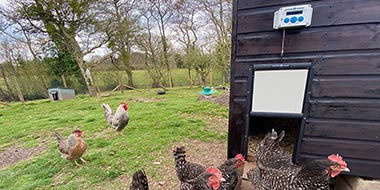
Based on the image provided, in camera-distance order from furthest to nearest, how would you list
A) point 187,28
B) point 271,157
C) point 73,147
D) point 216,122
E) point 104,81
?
point 187,28 → point 104,81 → point 216,122 → point 73,147 → point 271,157

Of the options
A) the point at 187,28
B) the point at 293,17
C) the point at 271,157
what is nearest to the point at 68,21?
the point at 187,28

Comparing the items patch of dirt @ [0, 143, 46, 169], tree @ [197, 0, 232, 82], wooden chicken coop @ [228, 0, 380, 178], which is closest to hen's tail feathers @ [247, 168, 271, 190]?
wooden chicken coop @ [228, 0, 380, 178]

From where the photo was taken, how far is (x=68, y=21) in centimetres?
823

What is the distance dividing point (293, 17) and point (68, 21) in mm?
9972

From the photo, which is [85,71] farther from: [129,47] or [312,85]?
[312,85]

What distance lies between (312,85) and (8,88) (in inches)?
485

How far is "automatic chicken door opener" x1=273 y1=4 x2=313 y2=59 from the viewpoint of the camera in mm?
1470

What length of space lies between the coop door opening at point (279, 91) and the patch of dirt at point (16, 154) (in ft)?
13.0

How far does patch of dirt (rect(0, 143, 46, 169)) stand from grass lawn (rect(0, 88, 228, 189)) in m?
0.03

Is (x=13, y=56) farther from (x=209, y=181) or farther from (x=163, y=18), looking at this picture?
(x=209, y=181)

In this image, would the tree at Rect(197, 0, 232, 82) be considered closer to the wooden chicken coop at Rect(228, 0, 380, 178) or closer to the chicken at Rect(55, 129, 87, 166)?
the wooden chicken coop at Rect(228, 0, 380, 178)

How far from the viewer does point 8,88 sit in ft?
27.9

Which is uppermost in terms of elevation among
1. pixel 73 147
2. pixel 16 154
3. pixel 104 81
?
pixel 104 81

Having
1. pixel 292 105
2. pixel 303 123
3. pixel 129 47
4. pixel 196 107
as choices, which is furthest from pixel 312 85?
pixel 129 47
